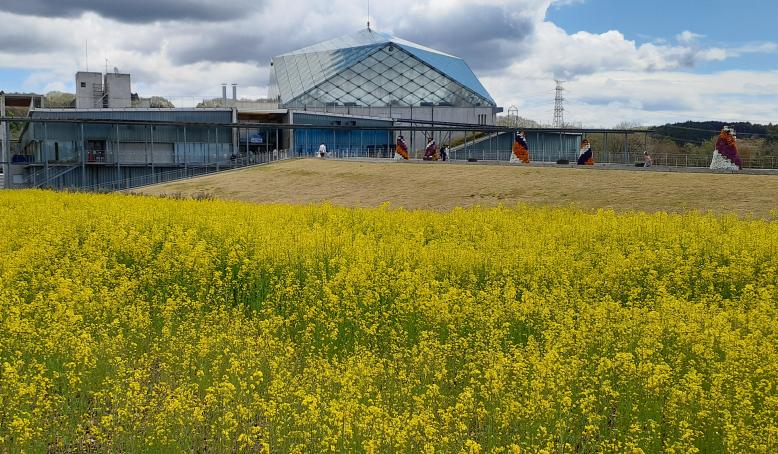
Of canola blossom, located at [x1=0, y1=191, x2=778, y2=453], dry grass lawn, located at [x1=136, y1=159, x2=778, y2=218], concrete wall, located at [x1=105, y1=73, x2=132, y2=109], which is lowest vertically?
canola blossom, located at [x1=0, y1=191, x2=778, y2=453]

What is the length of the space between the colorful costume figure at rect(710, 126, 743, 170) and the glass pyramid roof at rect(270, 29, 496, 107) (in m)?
72.9

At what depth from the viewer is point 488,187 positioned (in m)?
37.2

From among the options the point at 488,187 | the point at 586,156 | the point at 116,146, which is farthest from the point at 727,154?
the point at 116,146

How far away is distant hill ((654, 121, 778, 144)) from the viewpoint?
84.2 meters

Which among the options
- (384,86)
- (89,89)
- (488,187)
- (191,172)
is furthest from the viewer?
(384,86)

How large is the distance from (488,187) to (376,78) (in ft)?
254

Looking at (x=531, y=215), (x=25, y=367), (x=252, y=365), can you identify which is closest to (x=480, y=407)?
(x=252, y=365)

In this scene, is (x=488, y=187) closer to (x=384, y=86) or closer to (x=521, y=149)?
(x=521, y=149)

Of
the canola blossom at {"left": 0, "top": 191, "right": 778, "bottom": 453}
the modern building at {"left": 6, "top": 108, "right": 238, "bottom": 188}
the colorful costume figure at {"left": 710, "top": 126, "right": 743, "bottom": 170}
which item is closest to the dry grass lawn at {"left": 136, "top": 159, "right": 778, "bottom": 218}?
the colorful costume figure at {"left": 710, "top": 126, "right": 743, "bottom": 170}

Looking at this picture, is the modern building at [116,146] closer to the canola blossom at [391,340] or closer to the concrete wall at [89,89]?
the concrete wall at [89,89]

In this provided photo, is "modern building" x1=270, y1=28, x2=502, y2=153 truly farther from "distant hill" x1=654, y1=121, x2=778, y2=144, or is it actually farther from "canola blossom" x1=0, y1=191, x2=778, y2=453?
"canola blossom" x1=0, y1=191, x2=778, y2=453

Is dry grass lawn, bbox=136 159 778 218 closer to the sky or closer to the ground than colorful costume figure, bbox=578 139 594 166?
closer to the ground

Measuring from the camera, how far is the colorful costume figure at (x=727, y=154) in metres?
36.9

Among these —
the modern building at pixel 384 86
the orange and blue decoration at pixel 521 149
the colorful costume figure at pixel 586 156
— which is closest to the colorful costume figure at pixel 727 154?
the colorful costume figure at pixel 586 156
